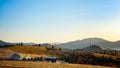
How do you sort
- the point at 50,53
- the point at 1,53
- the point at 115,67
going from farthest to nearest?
the point at 50,53 → the point at 1,53 → the point at 115,67

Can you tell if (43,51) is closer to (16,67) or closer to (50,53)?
(50,53)

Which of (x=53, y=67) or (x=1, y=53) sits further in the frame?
(x=1, y=53)

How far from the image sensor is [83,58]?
264 feet

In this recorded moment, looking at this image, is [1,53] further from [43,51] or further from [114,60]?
[114,60]

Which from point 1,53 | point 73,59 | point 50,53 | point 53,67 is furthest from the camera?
point 50,53

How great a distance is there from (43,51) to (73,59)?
91.4 ft

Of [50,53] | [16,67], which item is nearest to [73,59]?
[50,53]

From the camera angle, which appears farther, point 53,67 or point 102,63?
point 102,63

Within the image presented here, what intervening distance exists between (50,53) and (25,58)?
24.1m

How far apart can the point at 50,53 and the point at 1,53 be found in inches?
874

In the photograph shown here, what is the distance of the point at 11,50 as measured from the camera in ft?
329

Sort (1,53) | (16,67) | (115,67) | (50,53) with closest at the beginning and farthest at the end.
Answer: (16,67), (115,67), (1,53), (50,53)

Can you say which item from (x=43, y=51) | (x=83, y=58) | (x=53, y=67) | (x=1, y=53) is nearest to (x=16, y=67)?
(x=53, y=67)

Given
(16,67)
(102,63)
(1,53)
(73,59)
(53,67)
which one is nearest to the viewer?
(16,67)
